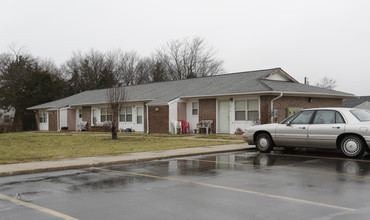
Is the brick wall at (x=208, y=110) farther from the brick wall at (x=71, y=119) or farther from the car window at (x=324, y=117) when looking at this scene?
the brick wall at (x=71, y=119)

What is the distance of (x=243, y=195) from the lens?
6695mm

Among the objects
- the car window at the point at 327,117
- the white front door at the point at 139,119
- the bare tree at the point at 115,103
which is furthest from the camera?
the white front door at the point at 139,119

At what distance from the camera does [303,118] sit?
42.8 ft

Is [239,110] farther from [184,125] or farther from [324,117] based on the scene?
[324,117]

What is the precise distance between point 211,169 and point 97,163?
11.2ft

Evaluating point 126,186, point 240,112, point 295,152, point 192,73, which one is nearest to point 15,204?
point 126,186

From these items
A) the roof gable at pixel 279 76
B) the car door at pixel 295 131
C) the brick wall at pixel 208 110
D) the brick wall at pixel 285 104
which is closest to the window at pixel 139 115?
the brick wall at pixel 208 110

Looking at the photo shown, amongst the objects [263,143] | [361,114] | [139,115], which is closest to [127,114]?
[139,115]

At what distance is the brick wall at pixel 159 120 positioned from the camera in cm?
2660

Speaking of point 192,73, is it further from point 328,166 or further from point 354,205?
point 354,205

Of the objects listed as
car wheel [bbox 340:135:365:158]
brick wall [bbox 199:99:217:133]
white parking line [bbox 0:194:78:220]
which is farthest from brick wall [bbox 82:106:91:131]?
white parking line [bbox 0:194:78:220]

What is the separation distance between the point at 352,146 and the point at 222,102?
13.5 m

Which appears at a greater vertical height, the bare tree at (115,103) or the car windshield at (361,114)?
the bare tree at (115,103)

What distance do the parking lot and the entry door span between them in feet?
44.1
